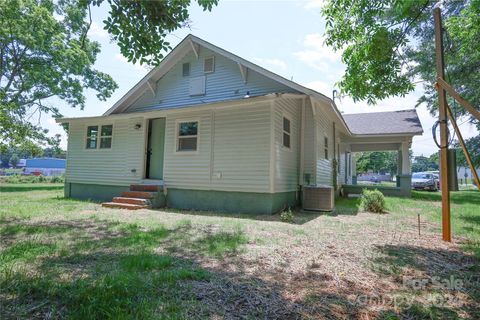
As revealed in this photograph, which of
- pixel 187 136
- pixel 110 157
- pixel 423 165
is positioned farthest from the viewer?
pixel 423 165

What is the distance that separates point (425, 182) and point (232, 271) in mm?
24023

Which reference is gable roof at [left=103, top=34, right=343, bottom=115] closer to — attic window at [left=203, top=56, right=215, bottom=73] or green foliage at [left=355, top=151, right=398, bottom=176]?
attic window at [left=203, top=56, right=215, bottom=73]

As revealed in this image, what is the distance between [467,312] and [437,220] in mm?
5593

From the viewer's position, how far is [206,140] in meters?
8.70

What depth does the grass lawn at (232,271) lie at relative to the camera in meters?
2.31

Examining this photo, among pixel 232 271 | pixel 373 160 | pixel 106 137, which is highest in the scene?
pixel 373 160

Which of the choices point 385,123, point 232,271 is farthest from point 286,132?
point 385,123

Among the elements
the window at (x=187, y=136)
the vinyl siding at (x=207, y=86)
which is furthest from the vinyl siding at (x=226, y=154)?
the vinyl siding at (x=207, y=86)

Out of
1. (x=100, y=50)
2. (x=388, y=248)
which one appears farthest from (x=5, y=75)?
(x=388, y=248)

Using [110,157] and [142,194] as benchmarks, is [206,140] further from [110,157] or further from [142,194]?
[110,157]

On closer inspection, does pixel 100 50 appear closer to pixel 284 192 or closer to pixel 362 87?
pixel 284 192

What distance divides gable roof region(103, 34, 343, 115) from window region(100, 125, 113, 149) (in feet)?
2.31

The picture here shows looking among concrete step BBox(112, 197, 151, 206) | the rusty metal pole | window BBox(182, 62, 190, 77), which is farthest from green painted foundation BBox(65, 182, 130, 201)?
the rusty metal pole

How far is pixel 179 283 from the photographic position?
2787 millimetres
